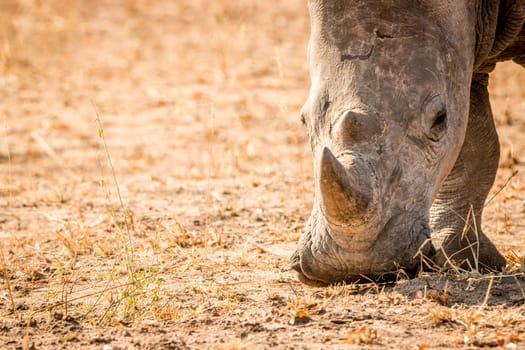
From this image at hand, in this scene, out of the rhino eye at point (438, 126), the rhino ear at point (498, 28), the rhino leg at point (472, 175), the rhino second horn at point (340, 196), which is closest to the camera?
the rhino second horn at point (340, 196)

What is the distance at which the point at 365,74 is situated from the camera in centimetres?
426

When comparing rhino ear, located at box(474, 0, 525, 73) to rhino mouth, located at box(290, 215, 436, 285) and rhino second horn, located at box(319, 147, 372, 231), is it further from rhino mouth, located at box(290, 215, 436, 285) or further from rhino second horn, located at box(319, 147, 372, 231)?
rhino second horn, located at box(319, 147, 372, 231)

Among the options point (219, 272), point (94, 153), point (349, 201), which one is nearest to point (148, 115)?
point (94, 153)

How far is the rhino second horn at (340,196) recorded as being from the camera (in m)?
3.75

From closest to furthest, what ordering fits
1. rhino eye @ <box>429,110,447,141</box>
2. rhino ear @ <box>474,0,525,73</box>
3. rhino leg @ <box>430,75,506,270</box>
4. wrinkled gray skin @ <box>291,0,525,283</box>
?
wrinkled gray skin @ <box>291,0,525,283</box> → rhino eye @ <box>429,110,447,141</box> → rhino ear @ <box>474,0,525,73</box> → rhino leg @ <box>430,75,506,270</box>

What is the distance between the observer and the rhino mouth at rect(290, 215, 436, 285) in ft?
13.5

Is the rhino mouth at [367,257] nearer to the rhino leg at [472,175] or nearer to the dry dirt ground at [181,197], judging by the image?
the dry dirt ground at [181,197]

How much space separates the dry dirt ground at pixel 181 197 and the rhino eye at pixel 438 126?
0.67 m

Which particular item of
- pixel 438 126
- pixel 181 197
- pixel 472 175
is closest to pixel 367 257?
pixel 438 126

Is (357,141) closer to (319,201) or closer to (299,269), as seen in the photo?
(319,201)

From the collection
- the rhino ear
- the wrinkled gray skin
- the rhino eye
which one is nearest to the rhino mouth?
the wrinkled gray skin

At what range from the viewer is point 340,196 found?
3848 mm

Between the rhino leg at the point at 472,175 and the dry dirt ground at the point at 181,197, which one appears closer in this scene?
the dry dirt ground at the point at 181,197

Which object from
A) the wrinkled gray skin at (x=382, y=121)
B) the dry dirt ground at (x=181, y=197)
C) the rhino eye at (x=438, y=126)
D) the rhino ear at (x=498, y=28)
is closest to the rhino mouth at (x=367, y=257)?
the wrinkled gray skin at (x=382, y=121)
